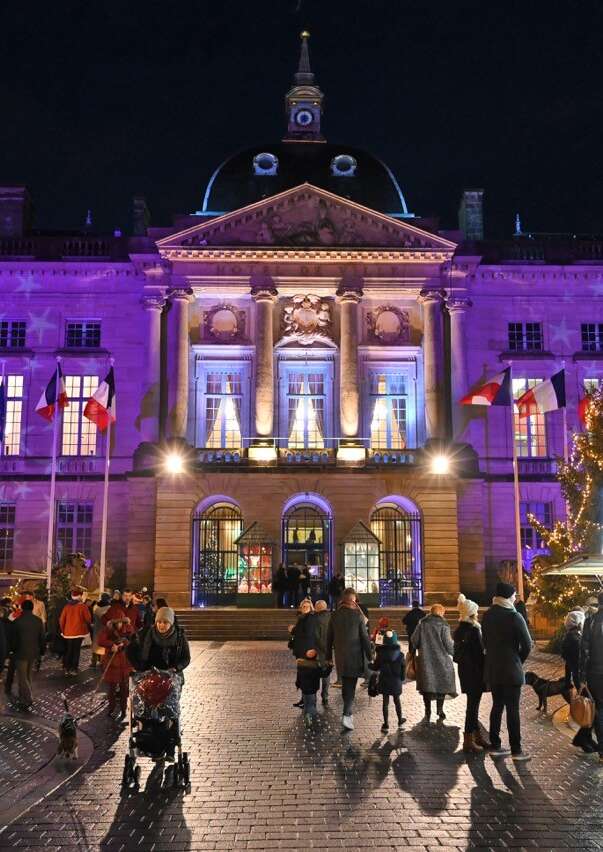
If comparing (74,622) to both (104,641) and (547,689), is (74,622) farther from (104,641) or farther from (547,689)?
(547,689)

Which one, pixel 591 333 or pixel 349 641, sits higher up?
pixel 591 333

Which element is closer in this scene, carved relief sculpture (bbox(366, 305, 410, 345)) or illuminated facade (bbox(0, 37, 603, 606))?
Answer: illuminated facade (bbox(0, 37, 603, 606))

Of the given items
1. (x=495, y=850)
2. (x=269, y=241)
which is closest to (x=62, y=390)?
(x=269, y=241)

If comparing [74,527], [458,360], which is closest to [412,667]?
[458,360]

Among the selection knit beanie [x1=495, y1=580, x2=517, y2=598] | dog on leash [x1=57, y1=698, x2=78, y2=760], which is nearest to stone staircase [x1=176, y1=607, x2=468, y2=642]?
knit beanie [x1=495, y1=580, x2=517, y2=598]

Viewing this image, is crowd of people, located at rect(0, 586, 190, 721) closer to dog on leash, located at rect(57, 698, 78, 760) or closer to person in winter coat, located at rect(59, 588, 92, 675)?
person in winter coat, located at rect(59, 588, 92, 675)

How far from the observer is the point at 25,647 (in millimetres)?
16172

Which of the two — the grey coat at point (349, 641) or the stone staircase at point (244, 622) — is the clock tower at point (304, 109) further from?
the grey coat at point (349, 641)

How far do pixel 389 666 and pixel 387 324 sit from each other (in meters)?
28.9

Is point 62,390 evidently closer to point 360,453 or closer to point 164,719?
point 360,453

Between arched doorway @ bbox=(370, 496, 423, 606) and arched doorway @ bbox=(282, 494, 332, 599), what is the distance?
2156 millimetres

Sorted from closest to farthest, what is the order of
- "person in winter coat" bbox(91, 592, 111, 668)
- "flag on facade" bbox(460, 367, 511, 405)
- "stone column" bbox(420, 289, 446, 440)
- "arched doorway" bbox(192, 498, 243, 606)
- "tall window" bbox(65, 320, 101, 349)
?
1. "person in winter coat" bbox(91, 592, 111, 668)
2. "flag on facade" bbox(460, 367, 511, 405)
3. "arched doorway" bbox(192, 498, 243, 606)
4. "stone column" bbox(420, 289, 446, 440)
5. "tall window" bbox(65, 320, 101, 349)

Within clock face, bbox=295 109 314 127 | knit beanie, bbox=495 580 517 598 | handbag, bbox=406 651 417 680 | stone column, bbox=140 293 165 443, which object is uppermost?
clock face, bbox=295 109 314 127

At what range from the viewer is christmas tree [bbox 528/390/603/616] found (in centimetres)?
2516
